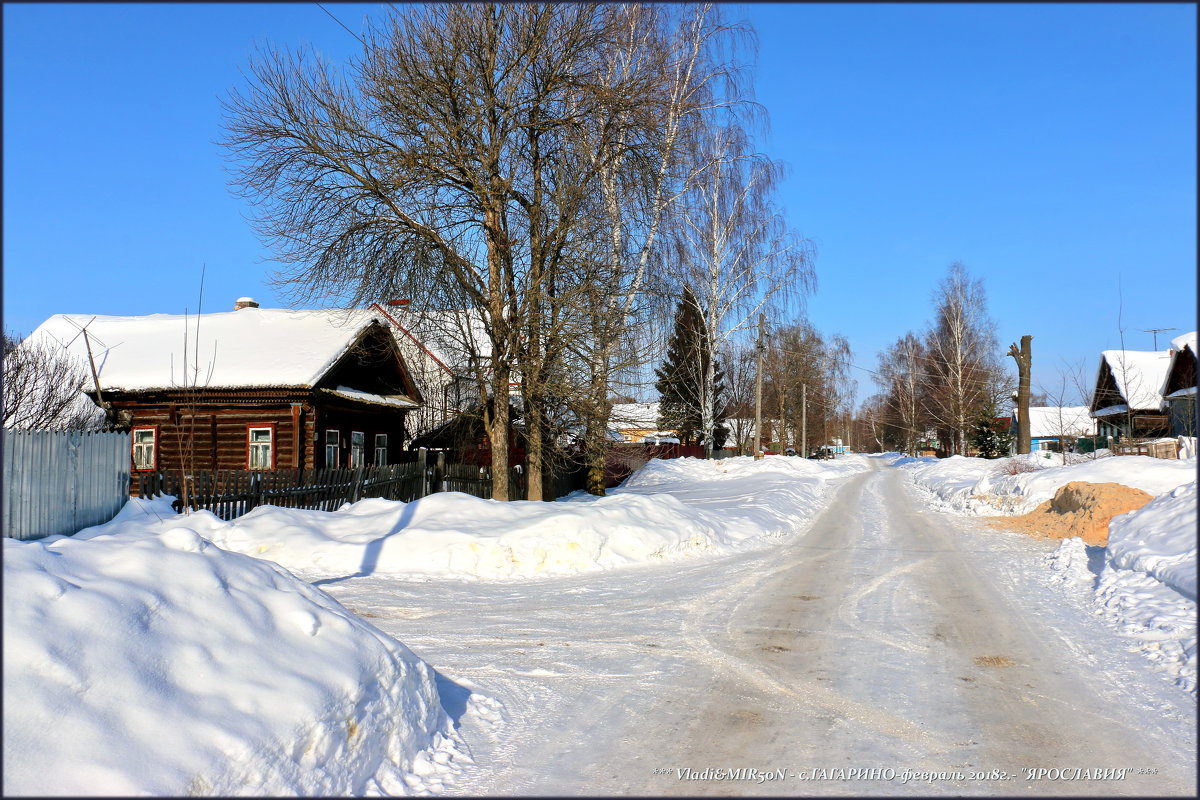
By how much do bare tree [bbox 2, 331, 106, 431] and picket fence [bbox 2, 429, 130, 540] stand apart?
399 inches

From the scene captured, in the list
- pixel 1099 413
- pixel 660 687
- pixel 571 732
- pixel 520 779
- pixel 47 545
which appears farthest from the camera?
pixel 1099 413

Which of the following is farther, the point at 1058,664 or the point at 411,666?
the point at 1058,664

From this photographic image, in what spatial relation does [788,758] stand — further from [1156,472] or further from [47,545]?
[1156,472]

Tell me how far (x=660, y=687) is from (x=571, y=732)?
1094 millimetres

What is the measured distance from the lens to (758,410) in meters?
38.6

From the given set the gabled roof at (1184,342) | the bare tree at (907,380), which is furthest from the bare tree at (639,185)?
the bare tree at (907,380)

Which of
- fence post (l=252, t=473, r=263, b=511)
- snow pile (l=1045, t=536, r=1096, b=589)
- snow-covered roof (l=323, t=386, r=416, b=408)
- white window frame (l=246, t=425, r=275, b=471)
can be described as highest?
snow-covered roof (l=323, t=386, r=416, b=408)

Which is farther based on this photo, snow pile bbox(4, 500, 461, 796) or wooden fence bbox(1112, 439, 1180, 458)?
wooden fence bbox(1112, 439, 1180, 458)

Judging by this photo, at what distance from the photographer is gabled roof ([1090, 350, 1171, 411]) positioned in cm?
4406

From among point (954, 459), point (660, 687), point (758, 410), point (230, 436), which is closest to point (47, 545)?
point (660, 687)

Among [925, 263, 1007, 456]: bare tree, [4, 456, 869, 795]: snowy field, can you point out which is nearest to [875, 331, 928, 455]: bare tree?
[925, 263, 1007, 456]: bare tree

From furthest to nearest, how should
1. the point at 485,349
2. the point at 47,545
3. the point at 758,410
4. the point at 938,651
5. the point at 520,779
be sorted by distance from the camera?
the point at 758,410, the point at 485,349, the point at 938,651, the point at 47,545, the point at 520,779

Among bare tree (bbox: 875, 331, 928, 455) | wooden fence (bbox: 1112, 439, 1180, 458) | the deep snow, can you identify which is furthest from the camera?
bare tree (bbox: 875, 331, 928, 455)

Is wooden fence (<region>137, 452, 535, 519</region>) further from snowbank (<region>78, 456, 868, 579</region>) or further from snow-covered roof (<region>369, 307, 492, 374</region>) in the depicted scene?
snow-covered roof (<region>369, 307, 492, 374</region>)
